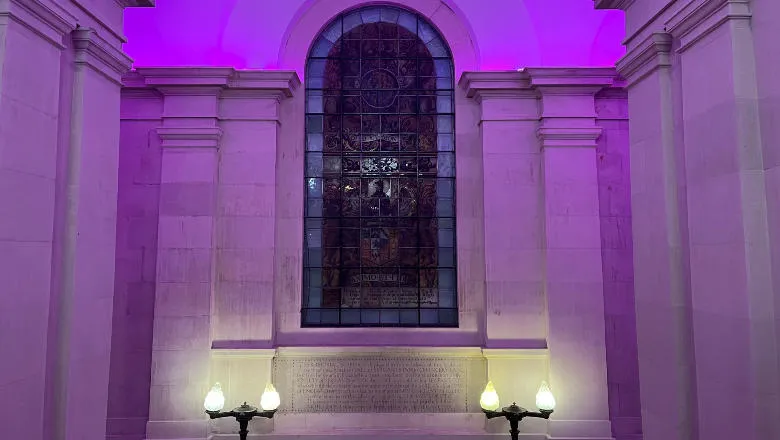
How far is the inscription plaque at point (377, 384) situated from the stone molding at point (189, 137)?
4.27m

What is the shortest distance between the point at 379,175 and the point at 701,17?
6344mm

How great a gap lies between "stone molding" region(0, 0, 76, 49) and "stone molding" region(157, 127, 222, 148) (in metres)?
4.14

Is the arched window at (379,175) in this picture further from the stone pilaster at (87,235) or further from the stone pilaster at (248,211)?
the stone pilaster at (87,235)

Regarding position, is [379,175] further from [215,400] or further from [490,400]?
[215,400]

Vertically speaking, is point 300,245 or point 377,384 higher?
point 300,245

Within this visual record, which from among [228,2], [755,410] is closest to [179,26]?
[228,2]

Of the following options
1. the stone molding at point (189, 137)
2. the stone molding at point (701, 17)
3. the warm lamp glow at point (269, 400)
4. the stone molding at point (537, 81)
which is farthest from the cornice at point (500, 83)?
the warm lamp glow at point (269, 400)

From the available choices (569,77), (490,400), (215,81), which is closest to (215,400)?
(490,400)

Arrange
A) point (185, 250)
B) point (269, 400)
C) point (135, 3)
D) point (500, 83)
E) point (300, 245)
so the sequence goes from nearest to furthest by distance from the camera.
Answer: point (135, 3) → point (269, 400) → point (185, 250) → point (500, 83) → point (300, 245)

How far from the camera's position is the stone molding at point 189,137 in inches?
369

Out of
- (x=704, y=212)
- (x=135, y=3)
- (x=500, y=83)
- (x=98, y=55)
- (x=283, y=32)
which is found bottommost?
(x=704, y=212)

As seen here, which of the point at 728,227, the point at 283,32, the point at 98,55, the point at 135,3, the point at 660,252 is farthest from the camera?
the point at 283,32

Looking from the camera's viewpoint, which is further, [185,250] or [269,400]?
[185,250]

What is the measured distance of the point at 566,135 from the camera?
31.0ft
